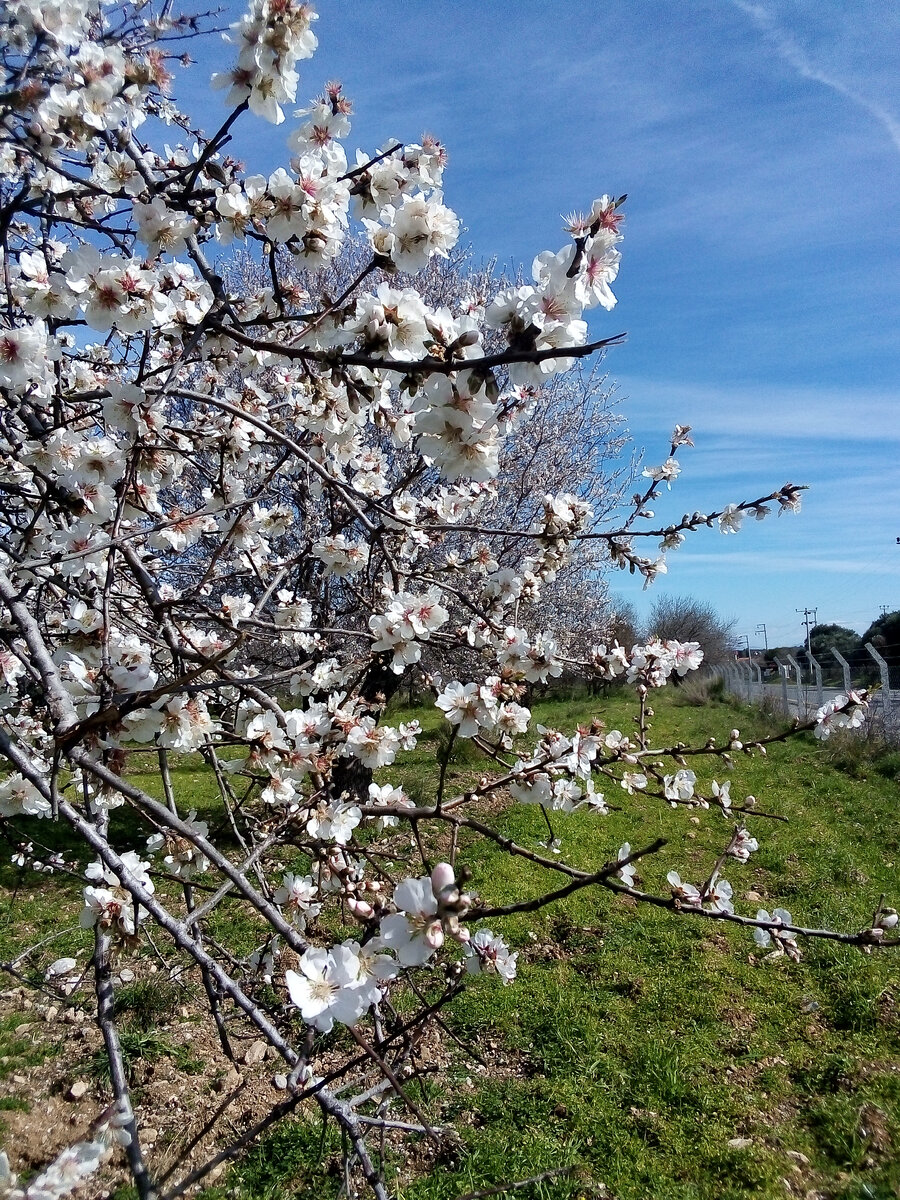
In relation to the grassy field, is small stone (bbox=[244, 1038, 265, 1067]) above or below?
above

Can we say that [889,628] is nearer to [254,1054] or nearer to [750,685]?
[750,685]

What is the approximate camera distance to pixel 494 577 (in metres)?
2.98

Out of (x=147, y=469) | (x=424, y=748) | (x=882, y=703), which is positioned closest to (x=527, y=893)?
(x=147, y=469)

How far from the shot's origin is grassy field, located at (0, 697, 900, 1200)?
3.15 metres

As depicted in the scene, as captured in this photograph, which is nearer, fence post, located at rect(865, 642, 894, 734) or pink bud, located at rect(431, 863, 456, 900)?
pink bud, located at rect(431, 863, 456, 900)

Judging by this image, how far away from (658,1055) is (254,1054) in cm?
216

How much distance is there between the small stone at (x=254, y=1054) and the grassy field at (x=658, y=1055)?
552 mm

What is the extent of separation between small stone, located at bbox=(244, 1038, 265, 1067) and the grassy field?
1.81ft

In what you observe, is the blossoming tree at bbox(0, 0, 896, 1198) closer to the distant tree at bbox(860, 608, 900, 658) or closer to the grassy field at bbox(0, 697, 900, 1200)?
the grassy field at bbox(0, 697, 900, 1200)

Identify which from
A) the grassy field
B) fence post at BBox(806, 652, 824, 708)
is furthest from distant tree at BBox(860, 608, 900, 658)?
the grassy field

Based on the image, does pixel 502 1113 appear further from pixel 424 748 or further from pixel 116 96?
pixel 424 748

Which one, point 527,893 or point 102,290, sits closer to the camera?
point 102,290

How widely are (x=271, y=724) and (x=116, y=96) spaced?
1.76 meters

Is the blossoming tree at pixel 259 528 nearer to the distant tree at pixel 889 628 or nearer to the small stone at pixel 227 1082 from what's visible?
the small stone at pixel 227 1082
